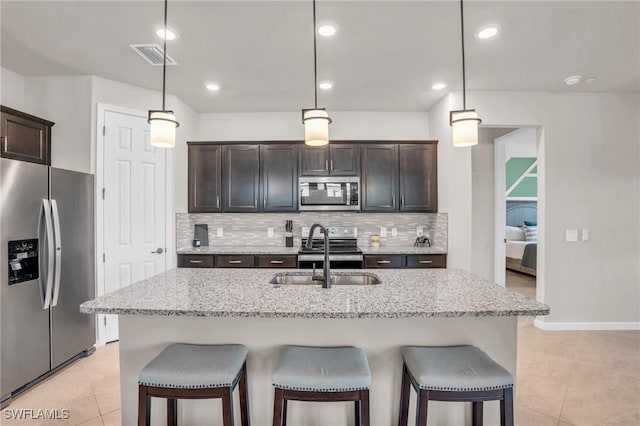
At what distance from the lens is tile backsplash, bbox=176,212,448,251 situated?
175 inches

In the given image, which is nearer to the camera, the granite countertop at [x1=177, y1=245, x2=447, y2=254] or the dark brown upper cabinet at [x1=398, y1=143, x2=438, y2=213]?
the granite countertop at [x1=177, y1=245, x2=447, y2=254]

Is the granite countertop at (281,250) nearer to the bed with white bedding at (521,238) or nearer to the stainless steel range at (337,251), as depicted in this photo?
the stainless steel range at (337,251)

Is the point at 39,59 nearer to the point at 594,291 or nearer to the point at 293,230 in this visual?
the point at 293,230

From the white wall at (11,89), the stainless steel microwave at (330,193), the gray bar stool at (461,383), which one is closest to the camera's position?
the gray bar stool at (461,383)

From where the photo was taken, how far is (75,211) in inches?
117

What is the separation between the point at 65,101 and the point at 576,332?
592cm

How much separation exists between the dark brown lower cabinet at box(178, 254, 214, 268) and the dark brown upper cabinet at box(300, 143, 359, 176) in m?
1.53

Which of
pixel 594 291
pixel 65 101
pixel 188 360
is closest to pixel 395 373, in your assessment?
pixel 188 360

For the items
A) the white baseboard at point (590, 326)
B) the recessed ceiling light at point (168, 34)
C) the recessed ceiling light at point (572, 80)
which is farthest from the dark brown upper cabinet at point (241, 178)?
the white baseboard at point (590, 326)

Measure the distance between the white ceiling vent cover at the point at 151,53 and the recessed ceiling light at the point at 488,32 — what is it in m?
2.55

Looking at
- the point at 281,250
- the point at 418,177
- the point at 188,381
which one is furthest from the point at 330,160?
the point at 188,381

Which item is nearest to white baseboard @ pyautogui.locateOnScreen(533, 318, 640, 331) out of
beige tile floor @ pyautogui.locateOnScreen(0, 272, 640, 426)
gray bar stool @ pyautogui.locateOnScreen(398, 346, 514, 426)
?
beige tile floor @ pyautogui.locateOnScreen(0, 272, 640, 426)

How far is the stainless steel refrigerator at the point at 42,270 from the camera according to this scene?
7.80ft

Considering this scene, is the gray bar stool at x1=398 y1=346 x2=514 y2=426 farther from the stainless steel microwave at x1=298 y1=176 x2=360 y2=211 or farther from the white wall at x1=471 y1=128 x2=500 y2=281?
the white wall at x1=471 y1=128 x2=500 y2=281
